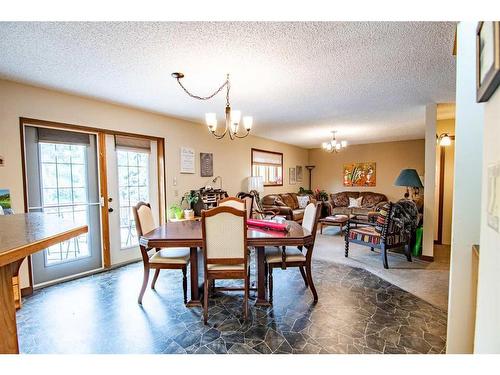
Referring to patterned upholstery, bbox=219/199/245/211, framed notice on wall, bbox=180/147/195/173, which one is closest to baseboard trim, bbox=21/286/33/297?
patterned upholstery, bbox=219/199/245/211

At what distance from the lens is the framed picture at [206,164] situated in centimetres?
472

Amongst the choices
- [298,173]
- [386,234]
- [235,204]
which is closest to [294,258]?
[235,204]

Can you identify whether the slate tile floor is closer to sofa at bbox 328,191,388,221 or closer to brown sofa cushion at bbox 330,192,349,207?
sofa at bbox 328,191,388,221

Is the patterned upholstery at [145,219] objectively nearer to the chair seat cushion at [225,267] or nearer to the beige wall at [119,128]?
the chair seat cushion at [225,267]

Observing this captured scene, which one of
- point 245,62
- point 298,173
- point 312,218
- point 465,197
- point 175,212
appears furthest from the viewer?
point 298,173

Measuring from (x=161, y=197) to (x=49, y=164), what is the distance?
4.95 feet

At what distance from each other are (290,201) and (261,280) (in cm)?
455

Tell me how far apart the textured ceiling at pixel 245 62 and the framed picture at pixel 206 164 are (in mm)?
1157

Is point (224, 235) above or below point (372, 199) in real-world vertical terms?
above

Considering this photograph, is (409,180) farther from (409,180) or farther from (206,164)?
(206,164)

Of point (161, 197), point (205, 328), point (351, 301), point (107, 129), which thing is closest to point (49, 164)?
point (107, 129)

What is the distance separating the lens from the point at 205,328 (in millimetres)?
2092

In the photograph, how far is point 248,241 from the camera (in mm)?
2193

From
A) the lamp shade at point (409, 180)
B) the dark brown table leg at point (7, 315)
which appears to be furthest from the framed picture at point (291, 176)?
the dark brown table leg at point (7, 315)
